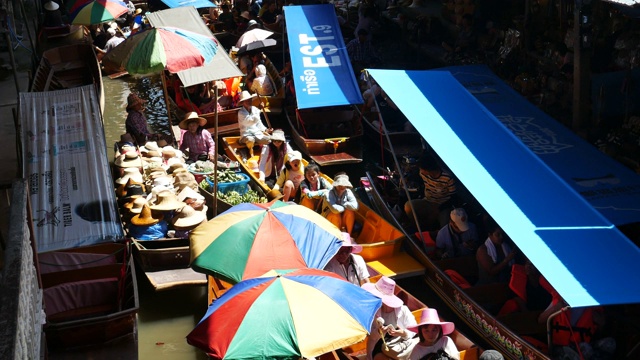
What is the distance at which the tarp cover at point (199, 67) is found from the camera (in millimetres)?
12156

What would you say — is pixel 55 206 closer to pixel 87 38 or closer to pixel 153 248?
pixel 153 248

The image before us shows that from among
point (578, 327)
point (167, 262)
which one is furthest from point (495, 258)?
point (167, 262)

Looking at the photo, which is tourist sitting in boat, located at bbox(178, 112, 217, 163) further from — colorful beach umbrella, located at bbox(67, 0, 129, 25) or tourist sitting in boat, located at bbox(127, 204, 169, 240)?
colorful beach umbrella, located at bbox(67, 0, 129, 25)

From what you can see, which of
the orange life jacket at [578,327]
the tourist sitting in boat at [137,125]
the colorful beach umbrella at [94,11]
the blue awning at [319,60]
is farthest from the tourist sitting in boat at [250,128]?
the orange life jacket at [578,327]

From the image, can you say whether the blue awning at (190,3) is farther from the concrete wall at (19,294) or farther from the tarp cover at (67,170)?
the concrete wall at (19,294)

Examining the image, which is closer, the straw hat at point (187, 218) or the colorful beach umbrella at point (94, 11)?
the straw hat at point (187, 218)

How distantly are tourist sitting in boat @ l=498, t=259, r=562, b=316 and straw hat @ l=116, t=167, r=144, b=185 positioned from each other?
5012mm

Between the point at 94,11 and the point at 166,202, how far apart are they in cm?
850

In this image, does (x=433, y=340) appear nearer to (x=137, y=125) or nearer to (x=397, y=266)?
(x=397, y=266)

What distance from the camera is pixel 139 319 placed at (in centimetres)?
895

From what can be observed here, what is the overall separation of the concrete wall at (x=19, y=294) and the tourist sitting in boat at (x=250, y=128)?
23.9 ft

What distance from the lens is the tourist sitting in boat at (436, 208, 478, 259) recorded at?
28.3 ft

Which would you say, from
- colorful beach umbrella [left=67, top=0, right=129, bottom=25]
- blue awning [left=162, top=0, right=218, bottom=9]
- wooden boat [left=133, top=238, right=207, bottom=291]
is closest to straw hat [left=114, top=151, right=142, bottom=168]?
wooden boat [left=133, top=238, right=207, bottom=291]

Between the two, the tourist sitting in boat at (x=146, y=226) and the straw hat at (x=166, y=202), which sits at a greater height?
the straw hat at (x=166, y=202)
